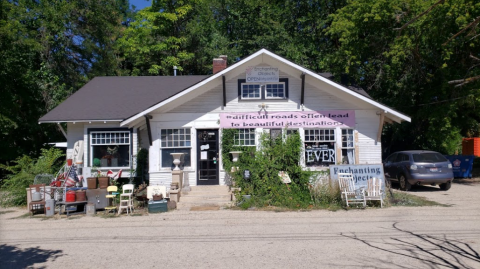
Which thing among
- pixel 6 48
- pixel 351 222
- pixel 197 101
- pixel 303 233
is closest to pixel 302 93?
pixel 197 101

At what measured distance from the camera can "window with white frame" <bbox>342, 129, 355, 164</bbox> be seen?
1573 centimetres

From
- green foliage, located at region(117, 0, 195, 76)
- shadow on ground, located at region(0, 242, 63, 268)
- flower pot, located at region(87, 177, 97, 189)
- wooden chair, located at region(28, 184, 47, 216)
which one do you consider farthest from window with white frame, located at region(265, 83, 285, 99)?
green foliage, located at region(117, 0, 195, 76)

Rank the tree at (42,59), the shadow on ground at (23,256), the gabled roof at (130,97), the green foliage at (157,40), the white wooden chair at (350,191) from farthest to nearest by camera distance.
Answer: the green foliage at (157,40), the tree at (42,59), the gabled roof at (130,97), the white wooden chair at (350,191), the shadow on ground at (23,256)

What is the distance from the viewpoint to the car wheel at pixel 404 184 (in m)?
15.9

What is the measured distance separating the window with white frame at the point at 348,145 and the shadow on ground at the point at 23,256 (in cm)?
1095

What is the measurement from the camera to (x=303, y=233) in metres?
9.23

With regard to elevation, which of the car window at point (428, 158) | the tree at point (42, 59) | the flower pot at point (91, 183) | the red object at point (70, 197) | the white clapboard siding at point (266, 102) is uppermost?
the tree at point (42, 59)

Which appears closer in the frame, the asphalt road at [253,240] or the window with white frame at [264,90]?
the asphalt road at [253,240]

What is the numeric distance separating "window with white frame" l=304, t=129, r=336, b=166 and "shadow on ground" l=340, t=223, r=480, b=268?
680 cm

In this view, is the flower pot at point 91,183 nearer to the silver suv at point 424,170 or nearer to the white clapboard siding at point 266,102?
the white clapboard siding at point 266,102

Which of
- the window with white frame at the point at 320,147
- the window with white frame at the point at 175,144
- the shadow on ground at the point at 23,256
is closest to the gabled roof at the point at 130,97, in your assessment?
the window with white frame at the point at 175,144

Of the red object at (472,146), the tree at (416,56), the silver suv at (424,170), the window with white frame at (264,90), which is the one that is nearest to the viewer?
the silver suv at (424,170)

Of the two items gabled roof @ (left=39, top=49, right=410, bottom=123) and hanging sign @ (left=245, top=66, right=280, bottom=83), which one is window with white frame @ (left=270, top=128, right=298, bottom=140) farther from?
gabled roof @ (left=39, top=49, right=410, bottom=123)

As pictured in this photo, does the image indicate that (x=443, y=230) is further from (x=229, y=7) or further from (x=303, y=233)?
(x=229, y=7)
